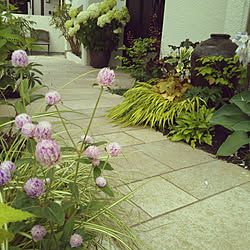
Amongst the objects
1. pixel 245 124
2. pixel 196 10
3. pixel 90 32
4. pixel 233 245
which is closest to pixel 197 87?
pixel 245 124

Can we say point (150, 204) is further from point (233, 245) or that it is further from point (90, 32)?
point (90, 32)

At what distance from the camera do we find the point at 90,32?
22.6ft

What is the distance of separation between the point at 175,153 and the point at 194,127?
1.28 feet

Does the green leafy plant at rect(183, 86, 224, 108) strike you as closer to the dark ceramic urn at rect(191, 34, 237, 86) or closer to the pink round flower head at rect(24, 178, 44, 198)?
the dark ceramic urn at rect(191, 34, 237, 86)

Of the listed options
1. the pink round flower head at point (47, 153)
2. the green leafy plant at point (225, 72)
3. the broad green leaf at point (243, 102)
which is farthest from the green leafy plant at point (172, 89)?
the pink round flower head at point (47, 153)

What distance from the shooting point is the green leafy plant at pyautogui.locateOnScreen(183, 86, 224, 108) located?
2.58 metres

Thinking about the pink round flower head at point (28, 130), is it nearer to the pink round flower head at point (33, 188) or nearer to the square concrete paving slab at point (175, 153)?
the pink round flower head at point (33, 188)

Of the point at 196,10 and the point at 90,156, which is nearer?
the point at 90,156

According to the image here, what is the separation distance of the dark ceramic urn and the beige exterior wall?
48 cm

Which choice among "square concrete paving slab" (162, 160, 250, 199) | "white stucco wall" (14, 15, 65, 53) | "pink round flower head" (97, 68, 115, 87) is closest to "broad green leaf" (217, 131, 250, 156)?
"square concrete paving slab" (162, 160, 250, 199)

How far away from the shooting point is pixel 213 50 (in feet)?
→ 8.93

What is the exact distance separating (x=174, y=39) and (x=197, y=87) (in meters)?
1.71

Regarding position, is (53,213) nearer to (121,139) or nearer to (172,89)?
(121,139)

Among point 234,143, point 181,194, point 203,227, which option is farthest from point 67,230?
point 234,143
